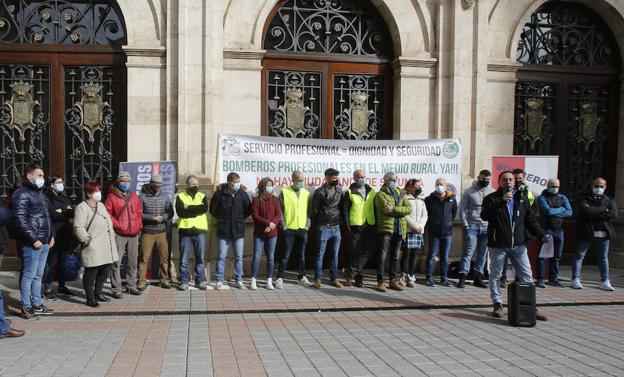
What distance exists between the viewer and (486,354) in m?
5.71

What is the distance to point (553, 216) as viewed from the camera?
31.6 feet

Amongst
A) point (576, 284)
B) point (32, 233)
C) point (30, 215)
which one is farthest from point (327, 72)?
point (32, 233)

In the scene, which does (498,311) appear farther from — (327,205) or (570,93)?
(570,93)

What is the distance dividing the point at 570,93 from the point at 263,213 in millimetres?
7320

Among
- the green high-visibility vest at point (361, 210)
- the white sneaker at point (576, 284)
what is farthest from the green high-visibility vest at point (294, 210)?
the white sneaker at point (576, 284)

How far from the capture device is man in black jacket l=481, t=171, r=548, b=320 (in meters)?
7.33

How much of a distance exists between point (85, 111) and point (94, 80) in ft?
1.97

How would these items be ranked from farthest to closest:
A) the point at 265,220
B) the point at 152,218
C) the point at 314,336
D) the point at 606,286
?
the point at 606,286
the point at 265,220
the point at 152,218
the point at 314,336

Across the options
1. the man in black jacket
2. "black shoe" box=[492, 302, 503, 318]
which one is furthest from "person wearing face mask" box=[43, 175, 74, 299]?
"black shoe" box=[492, 302, 503, 318]

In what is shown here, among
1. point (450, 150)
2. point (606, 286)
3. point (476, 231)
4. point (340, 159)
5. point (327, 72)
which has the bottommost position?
point (606, 286)

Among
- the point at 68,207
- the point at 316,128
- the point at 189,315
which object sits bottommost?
the point at 189,315

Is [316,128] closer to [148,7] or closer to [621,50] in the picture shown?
[148,7]

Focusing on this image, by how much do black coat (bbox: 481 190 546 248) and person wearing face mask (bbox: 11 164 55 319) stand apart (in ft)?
19.2

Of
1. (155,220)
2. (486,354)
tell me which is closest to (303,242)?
(155,220)
